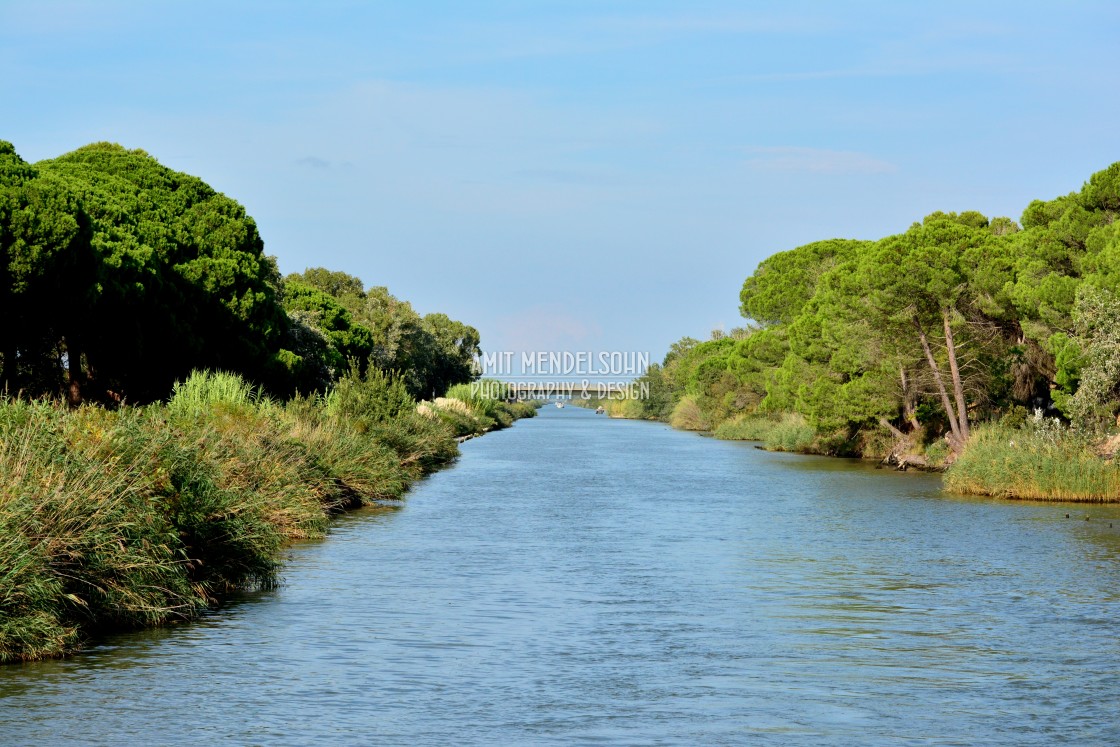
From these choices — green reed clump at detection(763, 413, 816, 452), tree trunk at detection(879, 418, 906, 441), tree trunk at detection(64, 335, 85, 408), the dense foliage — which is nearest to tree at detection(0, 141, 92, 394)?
tree trunk at detection(64, 335, 85, 408)

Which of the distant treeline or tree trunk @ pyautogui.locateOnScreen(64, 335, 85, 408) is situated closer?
the distant treeline

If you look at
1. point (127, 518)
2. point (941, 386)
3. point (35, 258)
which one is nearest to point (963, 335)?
point (941, 386)

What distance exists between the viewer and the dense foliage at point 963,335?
36375mm

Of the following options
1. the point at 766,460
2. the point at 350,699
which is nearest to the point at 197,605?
the point at 350,699

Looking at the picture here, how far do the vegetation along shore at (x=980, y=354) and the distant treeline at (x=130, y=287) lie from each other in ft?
66.3

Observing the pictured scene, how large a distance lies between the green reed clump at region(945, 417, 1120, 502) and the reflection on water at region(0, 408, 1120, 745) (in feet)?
13.7

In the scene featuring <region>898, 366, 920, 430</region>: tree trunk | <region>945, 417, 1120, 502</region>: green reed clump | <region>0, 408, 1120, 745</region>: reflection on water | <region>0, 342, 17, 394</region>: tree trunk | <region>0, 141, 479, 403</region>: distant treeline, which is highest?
<region>0, 141, 479, 403</region>: distant treeline

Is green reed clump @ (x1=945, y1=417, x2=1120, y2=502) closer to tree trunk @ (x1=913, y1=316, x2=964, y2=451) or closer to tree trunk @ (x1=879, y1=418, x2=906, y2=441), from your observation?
tree trunk @ (x1=913, y1=316, x2=964, y2=451)

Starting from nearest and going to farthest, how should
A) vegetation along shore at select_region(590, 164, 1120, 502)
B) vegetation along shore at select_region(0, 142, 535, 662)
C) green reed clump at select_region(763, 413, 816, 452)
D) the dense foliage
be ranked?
vegetation along shore at select_region(0, 142, 535, 662) → vegetation along shore at select_region(590, 164, 1120, 502) → the dense foliage → green reed clump at select_region(763, 413, 816, 452)

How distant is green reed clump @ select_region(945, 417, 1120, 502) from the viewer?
1368 inches

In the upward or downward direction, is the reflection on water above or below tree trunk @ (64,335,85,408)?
below

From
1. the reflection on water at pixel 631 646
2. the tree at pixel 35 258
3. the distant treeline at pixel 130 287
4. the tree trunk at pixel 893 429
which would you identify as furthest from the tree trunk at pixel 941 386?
the tree at pixel 35 258

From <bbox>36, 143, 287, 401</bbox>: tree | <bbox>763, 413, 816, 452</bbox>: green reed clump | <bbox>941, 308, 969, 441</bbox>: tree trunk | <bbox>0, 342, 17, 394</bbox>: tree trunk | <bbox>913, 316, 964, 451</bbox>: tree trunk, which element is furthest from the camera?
<bbox>763, 413, 816, 452</bbox>: green reed clump

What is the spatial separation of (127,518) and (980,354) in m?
39.6
